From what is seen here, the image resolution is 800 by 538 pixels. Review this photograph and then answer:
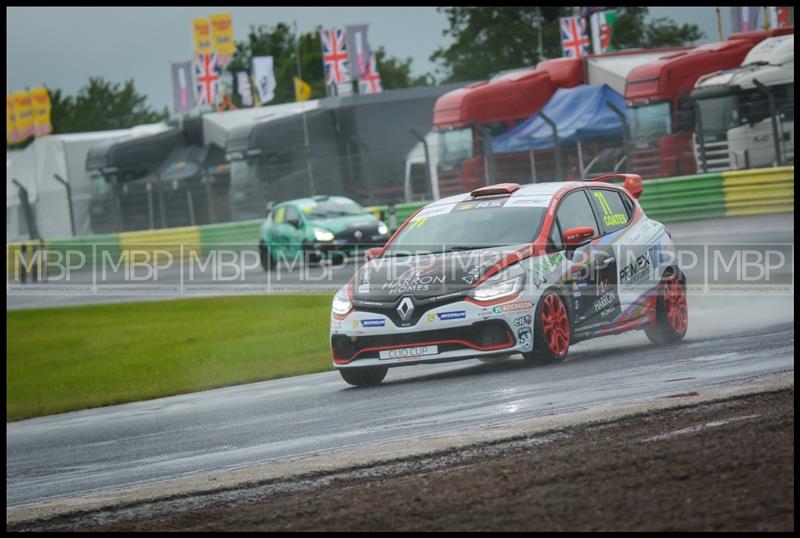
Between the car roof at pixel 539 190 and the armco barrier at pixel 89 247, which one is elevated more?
the car roof at pixel 539 190

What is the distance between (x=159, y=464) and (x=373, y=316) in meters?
2.80

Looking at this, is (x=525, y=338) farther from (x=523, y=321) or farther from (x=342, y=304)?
(x=342, y=304)

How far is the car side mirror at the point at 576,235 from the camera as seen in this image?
10.8 metres

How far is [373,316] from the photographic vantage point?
10609mm

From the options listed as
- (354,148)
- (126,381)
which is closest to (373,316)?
(126,381)

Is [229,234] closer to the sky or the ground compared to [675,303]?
closer to the sky

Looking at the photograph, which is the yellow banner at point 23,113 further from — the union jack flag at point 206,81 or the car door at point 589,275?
the car door at point 589,275

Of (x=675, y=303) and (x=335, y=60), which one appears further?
(x=335, y=60)

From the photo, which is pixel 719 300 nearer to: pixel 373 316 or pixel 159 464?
pixel 373 316

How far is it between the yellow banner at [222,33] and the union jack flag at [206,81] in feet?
10.2

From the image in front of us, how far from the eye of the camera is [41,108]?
6475 centimetres

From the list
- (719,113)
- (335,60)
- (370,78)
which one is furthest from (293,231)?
(370,78)

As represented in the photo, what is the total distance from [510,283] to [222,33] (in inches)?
2096

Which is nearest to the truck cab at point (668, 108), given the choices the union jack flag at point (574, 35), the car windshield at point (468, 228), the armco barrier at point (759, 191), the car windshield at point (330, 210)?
the armco barrier at point (759, 191)
